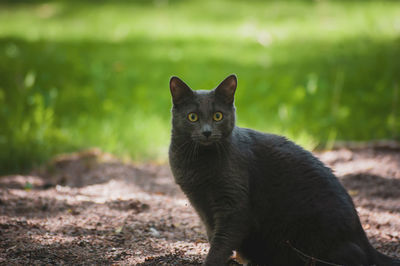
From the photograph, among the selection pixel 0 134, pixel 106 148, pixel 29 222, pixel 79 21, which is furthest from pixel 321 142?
pixel 79 21

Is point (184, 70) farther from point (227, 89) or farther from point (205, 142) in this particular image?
point (205, 142)

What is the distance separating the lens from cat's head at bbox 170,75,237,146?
2441mm

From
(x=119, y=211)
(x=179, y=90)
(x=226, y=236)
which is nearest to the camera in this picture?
(x=226, y=236)

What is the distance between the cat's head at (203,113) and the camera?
2.44 metres

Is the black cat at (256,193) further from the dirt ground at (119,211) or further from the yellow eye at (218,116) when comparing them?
the dirt ground at (119,211)

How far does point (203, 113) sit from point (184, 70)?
14.1 ft

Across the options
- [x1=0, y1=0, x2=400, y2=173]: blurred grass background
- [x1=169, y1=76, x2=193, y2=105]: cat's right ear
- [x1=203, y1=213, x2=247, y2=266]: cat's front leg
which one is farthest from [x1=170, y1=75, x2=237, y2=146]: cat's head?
[x1=0, y1=0, x2=400, y2=173]: blurred grass background

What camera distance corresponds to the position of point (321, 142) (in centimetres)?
485

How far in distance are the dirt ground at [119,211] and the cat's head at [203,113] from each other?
739 millimetres

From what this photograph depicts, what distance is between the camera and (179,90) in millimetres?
2584

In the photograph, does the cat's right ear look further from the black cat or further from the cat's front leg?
the cat's front leg

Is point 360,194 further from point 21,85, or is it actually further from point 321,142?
point 21,85

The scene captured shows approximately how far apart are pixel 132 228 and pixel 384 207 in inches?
77.8

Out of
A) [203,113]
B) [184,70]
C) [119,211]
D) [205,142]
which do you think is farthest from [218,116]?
[184,70]
